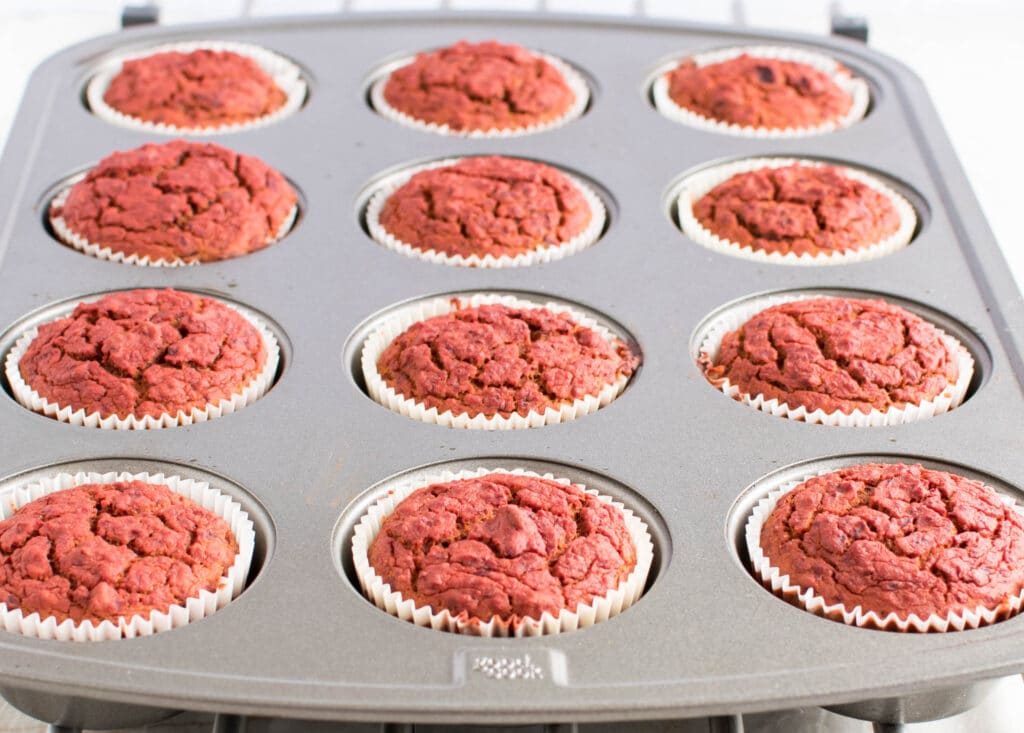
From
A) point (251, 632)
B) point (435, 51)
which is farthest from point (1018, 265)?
point (251, 632)

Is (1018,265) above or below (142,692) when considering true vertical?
below

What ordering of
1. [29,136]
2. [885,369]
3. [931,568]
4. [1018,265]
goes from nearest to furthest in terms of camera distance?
[931,568] < [885,369] < [29,136] < [1018,265]

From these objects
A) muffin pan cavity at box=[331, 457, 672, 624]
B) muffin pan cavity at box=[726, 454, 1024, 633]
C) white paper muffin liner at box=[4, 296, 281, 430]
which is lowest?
white paper muffin liner at box=[4, 296, 281, 430]

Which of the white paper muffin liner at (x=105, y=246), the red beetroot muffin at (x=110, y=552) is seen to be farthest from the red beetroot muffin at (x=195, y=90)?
the red beetroot muffin at (x=110, y=552)

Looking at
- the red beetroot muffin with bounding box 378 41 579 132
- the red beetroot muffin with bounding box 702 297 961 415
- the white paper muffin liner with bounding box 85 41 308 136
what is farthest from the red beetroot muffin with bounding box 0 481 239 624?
the red beetroot muffin with bounding box 378 41 579 132

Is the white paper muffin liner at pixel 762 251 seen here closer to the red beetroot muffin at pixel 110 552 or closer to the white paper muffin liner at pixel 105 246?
the white paper muffin liner at pixel 105 246

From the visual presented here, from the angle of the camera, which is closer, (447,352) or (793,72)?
(447,352)

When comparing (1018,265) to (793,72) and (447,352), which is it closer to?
(793,72)

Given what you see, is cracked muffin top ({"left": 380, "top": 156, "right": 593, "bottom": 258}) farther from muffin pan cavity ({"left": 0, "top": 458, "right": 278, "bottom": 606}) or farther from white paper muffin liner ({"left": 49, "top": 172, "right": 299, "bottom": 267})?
muffin pan cavity ({"left": 0, "top": 458, "right": 278, "bottom": 606})
